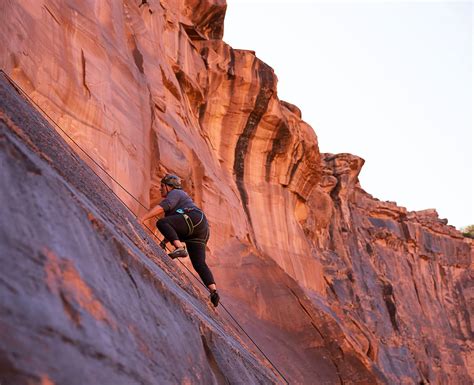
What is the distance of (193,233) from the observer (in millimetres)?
7812

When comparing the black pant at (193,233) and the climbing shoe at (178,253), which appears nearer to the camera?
the climbing shoe at (178,253)

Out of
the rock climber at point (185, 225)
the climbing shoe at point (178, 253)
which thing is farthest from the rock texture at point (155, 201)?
the rock climber at point (185, 225)

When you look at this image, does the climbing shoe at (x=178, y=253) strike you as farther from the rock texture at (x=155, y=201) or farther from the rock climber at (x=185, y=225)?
the rock texture at (x=155, y=201)

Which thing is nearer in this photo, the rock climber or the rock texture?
the rock texture

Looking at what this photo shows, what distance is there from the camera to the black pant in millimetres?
7480

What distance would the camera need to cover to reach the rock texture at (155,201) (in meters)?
2.85

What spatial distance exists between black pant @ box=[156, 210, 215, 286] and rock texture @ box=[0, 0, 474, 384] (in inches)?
52.6

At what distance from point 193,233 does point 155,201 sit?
356 centimetres

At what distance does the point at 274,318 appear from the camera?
13.0 metres

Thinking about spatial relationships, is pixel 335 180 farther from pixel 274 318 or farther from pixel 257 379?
pixel 257 379

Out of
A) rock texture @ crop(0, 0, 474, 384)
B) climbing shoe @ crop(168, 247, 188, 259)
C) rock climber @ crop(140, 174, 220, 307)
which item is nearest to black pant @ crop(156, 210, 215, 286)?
rock climber @ crop(140, 174, 220, 307)

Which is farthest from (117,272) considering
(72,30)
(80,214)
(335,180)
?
(335,180)

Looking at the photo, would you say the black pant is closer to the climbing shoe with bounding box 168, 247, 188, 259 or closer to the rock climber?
the rock climber

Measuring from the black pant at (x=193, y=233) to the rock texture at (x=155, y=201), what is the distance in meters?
1.34
